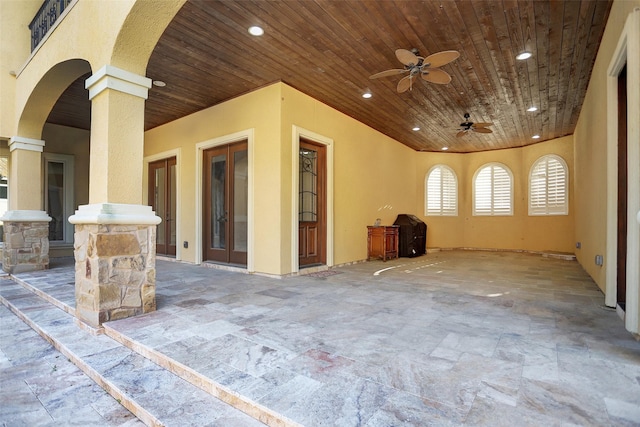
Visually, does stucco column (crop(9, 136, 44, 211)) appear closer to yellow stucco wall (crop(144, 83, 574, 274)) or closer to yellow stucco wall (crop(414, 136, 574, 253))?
yellow stucco wall (crop(144, 83, 574, 274))

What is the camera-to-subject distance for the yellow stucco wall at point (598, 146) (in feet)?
10.2

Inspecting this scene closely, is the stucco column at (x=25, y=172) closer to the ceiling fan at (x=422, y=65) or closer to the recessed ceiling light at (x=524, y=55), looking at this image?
the ceiling fan at (x=422, y=65)

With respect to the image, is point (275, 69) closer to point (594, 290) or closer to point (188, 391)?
point (188, 391)

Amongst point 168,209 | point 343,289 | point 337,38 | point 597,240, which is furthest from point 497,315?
point 168,209

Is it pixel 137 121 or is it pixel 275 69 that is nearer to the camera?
pixel 137 121

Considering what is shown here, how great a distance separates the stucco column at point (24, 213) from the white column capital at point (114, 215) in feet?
10.6

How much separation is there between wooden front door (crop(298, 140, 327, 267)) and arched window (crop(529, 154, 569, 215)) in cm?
647

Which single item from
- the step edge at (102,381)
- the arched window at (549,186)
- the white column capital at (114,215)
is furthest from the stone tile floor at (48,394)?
the arched window at (549,186)

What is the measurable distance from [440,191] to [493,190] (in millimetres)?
1496

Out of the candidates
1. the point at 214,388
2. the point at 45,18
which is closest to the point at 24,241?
the point at 45,18

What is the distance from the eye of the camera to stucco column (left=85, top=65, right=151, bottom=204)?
272cm

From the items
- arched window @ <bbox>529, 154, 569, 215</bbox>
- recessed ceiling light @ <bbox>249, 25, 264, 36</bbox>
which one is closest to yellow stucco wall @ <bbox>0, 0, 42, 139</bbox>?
recessed ceiling light @ <bbox>249, 25, 264, 36</bbox>

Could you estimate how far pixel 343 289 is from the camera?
404 cm

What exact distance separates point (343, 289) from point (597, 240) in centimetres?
347
